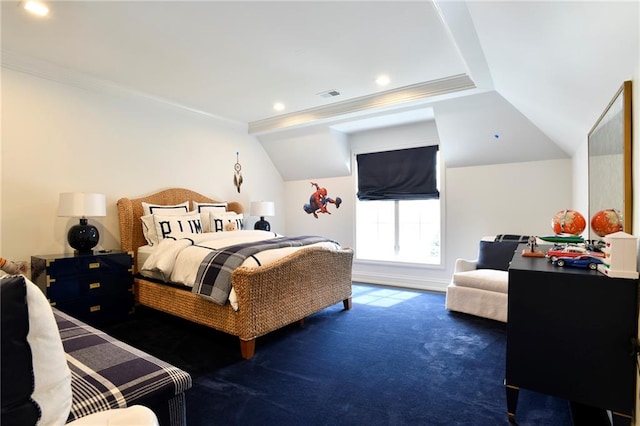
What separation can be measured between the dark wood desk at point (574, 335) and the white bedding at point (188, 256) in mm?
1836

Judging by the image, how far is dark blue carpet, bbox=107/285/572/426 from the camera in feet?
6.06

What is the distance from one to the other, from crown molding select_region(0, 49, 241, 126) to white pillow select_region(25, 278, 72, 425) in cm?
347

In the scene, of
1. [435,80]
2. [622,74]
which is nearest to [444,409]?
[622,74]

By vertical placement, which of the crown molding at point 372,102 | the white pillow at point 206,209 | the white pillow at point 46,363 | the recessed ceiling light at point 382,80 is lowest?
the white pillow at point 46,363

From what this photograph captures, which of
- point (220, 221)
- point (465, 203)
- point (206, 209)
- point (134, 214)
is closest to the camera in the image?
point (134, 214)

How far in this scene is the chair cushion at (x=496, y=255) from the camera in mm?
3721

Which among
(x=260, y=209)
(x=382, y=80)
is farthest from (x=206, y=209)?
(x=382, y=80)

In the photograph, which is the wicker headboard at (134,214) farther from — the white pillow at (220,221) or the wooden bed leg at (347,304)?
the wooden bed leg at (347,304)

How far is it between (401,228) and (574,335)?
3835 millimetres

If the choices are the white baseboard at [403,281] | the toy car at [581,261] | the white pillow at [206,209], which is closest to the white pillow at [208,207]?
the white pillow at [206,209]

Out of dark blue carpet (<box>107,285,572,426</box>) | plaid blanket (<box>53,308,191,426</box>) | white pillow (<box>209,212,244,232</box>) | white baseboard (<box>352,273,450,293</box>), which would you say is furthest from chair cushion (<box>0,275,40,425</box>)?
white baseboard (<box>352,273,450,293</box>)

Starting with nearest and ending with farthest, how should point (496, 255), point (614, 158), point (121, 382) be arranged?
point (121, 382)
point (614, 158)
point (496, 255)

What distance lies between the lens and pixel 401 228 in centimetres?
532

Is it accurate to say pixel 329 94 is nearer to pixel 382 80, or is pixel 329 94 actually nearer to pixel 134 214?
pixel 382 80
